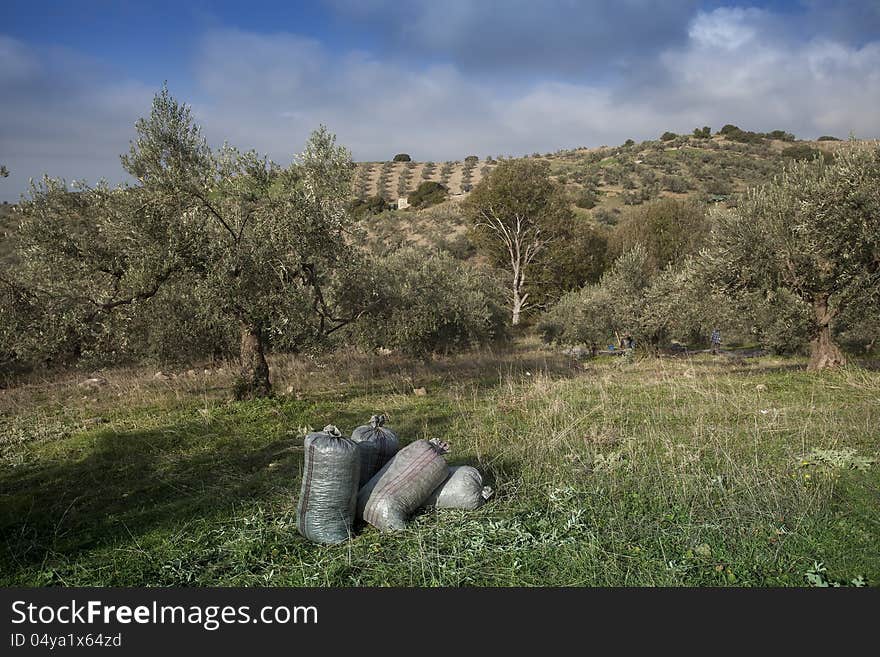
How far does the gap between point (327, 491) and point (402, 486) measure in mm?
716

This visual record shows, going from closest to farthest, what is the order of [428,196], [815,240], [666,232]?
[815,240] → [666,232] → [428,196]

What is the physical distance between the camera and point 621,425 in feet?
27.8

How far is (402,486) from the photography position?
523 cm

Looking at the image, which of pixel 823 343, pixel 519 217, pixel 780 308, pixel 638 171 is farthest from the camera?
pixel 638 171

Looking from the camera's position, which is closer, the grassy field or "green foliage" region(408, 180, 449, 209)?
the grassy field

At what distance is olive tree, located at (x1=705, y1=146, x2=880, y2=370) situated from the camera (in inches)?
506

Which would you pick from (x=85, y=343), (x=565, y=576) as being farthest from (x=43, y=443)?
(x=565, y=576)

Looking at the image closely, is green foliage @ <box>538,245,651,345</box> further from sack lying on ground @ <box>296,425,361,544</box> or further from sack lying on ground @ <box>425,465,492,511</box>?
sack lying on ground @ <box>296,425,361,544</box>

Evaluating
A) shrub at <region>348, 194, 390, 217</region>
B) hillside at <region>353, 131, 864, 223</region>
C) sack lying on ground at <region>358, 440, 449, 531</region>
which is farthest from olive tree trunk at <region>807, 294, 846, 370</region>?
shrub at <region>348, 194, 390, 217</region>

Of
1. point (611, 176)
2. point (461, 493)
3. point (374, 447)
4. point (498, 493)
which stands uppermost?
point (611, 176)

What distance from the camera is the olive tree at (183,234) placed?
33.0 ft

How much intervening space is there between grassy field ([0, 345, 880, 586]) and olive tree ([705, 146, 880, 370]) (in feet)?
13.0

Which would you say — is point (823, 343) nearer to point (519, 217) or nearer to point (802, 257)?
point (802, 257)

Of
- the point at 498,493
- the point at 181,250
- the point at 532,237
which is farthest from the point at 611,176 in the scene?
the point at 498,493
